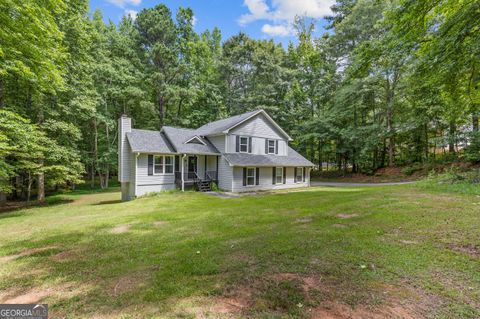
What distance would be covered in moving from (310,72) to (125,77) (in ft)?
73.5

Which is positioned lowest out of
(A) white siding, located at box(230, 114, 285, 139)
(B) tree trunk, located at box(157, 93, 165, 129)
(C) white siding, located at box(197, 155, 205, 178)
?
(C) white siding, located at box(197, 155, 205, 178)

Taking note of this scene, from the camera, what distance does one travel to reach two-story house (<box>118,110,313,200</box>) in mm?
15852

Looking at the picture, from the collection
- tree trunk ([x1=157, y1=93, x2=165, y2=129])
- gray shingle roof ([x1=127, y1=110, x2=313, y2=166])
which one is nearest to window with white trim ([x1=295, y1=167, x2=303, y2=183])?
gray shingle roof ([x1=127, y1=110, x2=313, y2=166])

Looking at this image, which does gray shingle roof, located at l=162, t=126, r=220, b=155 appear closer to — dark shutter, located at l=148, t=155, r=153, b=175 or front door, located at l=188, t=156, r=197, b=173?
front door, located at l=188, t=156, r=197, b=173

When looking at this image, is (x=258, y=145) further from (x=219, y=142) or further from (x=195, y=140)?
(x=195, y=140)

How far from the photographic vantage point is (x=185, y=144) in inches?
694

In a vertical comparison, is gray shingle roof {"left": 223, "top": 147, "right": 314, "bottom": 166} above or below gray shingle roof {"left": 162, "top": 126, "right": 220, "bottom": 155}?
below

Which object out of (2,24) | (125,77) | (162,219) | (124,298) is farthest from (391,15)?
(125,77)

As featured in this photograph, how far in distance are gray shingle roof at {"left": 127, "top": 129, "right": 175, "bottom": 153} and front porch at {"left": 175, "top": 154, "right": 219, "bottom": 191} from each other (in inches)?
55.8

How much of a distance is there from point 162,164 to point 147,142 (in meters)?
1.87

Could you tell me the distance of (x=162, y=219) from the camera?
8.29 m

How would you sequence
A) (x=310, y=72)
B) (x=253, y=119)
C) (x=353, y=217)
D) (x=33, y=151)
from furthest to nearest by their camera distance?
(x=310, y=72) → (x=253, y=119) → (x=33, y=151) → (x=353, y=217)

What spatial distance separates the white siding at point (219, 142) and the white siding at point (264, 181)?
84.4 inches

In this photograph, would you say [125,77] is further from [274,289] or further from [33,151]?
[274,289]
